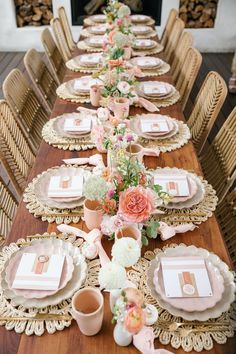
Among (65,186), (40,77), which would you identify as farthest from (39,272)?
(40,77)

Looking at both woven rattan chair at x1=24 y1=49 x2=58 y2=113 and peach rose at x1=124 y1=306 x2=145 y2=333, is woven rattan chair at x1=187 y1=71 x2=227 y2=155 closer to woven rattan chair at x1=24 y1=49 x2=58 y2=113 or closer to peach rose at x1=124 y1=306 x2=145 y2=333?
woven rattan chair at x1=24 y1=49 x2=58 y2=113

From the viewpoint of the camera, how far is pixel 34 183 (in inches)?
66.2

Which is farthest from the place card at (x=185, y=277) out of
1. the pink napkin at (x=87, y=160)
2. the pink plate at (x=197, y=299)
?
the pink napkin at (x=87, y=160)

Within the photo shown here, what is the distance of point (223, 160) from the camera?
Answer: 2074 mm

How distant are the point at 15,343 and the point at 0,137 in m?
1.09

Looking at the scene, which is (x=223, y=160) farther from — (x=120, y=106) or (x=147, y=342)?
(x=147, y=342)

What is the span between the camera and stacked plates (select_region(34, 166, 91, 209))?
5.18ft

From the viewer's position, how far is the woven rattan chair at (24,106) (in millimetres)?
2245

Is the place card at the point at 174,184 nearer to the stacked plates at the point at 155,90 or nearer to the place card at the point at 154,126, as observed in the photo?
the place card at the point at 154,126

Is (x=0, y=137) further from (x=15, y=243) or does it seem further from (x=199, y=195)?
(x=199, y=195)

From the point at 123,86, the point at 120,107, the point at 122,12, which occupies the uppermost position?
the point at 122,12

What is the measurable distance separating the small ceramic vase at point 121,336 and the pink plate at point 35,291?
0.24 meters

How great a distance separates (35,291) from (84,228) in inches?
13.3

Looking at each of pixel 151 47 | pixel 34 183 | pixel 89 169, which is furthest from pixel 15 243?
pixel 151 47
